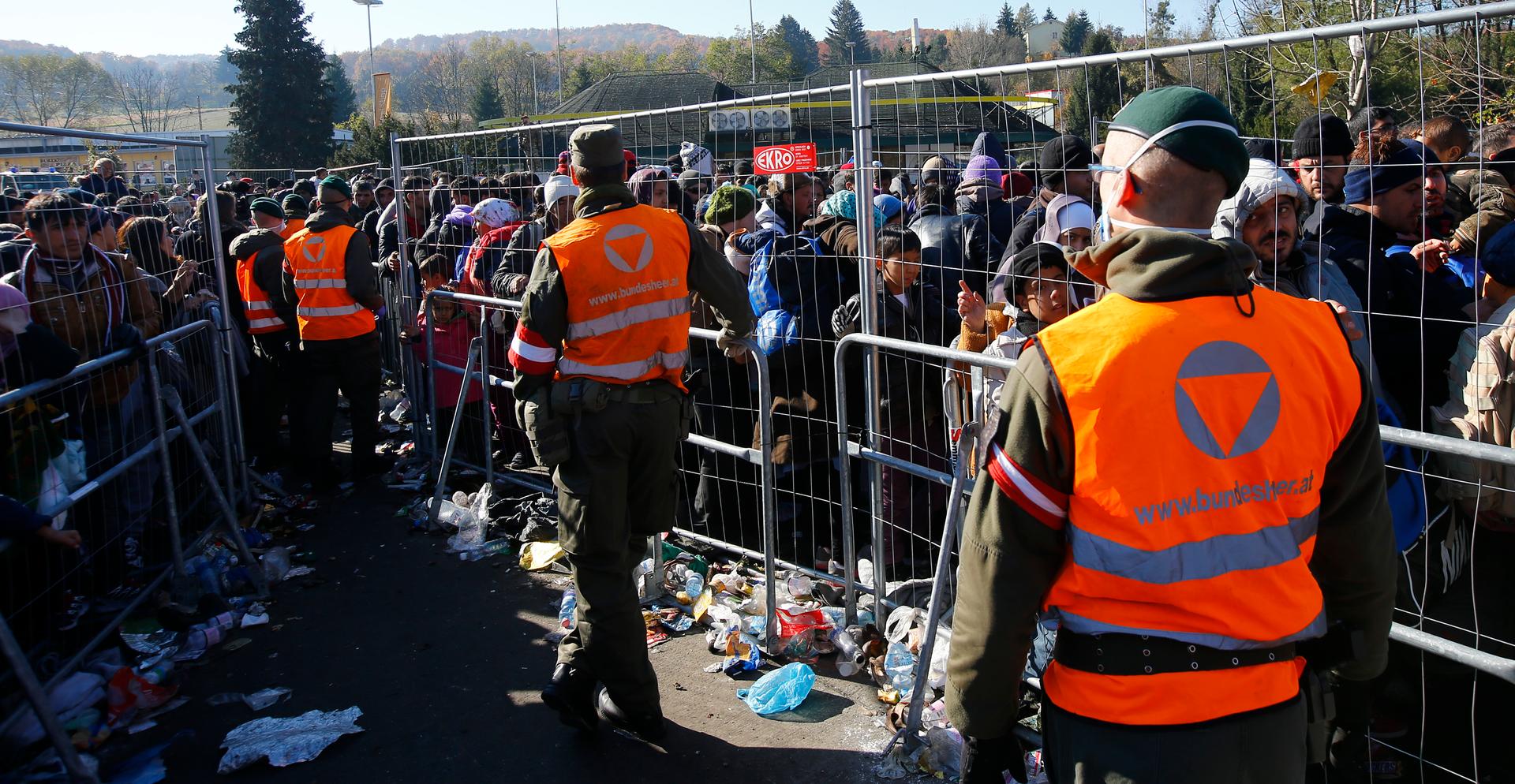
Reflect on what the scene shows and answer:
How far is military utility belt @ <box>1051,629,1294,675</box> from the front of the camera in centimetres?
188

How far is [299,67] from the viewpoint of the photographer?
47.1 metres

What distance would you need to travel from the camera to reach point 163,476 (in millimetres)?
5258

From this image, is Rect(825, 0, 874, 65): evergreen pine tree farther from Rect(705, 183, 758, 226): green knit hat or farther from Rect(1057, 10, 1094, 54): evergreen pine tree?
Rect(705, 183, 758, 226): green knit hat

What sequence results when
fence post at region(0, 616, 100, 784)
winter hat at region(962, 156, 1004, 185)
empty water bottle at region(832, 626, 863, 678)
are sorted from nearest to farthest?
fence post at region(0, 616, 100, 784) → empty water bottle at region(832, 626, 863, 678) → winter hat at region(962, 156, 1004, 185)

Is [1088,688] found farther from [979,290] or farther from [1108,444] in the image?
[979,290]

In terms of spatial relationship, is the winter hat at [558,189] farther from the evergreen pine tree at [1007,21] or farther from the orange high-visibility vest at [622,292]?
the evergreen pine tree at [1007,21]

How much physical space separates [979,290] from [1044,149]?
881mm

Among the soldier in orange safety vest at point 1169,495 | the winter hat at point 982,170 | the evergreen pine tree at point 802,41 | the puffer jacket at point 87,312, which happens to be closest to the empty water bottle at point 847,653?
the soldier in orange safety vest at point 1169,495

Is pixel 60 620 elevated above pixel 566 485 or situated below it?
below

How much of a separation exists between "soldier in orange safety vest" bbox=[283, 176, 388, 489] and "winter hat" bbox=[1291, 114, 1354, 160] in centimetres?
559

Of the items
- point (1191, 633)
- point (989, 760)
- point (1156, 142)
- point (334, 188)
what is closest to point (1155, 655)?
point (1191, 633)

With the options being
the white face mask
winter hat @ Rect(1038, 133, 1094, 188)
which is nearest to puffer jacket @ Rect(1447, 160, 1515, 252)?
winter hat @ Rect(1038, 133, 1094, 188)

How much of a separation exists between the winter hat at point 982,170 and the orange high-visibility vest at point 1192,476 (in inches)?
180

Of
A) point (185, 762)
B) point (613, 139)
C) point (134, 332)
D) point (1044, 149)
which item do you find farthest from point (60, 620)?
point (1044, 149)
